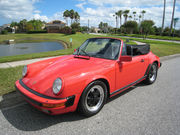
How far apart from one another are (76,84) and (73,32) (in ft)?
166

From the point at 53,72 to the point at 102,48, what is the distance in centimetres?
136

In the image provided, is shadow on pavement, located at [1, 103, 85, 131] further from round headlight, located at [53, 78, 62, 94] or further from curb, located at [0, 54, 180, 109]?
round headlight, located at [53, 78, 62, 94]

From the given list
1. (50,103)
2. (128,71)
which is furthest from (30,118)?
(128,71)

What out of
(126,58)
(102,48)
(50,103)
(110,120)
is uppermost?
(102,48)

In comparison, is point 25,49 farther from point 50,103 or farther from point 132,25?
point 132,25

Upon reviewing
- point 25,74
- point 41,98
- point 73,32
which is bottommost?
point 41,98

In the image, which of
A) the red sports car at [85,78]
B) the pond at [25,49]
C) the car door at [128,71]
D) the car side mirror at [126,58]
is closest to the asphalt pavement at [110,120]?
the red sports car at [85,78]

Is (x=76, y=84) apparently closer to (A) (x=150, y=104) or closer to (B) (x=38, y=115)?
(B) (x=38, y=115)

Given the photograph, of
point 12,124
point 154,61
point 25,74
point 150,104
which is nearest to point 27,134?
point 12,124

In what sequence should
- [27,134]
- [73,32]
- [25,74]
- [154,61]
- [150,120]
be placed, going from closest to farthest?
[27,134]
[150,120]
[25,74]
[154,61]
[73,32]

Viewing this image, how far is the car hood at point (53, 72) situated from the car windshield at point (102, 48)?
24cm

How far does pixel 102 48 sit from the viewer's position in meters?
3.50

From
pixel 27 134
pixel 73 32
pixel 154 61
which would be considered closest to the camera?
pixel 27 134

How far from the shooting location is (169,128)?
7.84 ft
